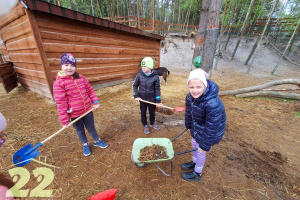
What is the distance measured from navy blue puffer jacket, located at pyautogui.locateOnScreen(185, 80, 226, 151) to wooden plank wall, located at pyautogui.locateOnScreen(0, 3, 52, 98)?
553 centimetres

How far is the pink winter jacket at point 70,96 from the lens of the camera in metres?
2.06

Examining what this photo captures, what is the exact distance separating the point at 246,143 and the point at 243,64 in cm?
2120

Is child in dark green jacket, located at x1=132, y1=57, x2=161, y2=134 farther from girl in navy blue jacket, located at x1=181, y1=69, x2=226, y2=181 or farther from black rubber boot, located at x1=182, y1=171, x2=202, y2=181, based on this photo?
black rubber boot, located at x1=182, y1=171, x2=202, y2=181

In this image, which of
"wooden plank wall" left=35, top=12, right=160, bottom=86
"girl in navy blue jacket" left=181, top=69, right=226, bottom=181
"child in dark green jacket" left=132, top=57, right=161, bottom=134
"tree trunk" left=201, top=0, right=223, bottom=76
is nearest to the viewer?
"girl in navy blue jacket" left=181, top=69, right=226, bottom=181

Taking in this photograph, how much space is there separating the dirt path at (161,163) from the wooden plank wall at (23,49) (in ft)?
4.00

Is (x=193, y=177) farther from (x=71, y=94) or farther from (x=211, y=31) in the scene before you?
(x=211, y=31)

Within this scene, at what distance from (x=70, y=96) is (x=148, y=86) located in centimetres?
163

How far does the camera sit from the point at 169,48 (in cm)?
2031

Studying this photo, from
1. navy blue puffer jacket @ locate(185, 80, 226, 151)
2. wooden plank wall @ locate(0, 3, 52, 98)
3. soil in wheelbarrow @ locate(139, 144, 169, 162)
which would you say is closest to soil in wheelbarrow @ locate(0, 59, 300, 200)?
soil in wheelbarrow @ locate(139, 144, 169, 162)

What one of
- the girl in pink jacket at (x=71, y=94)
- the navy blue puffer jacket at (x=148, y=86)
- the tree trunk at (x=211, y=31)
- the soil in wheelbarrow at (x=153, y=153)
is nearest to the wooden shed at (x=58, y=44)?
the girl in pink jacket at (x=71, y=94)

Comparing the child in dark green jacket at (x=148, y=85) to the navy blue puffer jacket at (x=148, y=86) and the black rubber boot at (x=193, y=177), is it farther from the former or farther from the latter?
the black rubber boot at (x=193, y=177)

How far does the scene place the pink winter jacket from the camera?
2058 millimetres

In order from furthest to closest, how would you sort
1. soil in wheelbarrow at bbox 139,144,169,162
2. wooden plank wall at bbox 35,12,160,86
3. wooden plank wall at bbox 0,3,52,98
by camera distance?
wooden plank wall at bbox 35,12,160,86 < wooden plank wall at bbox 0,3,52,98 < soil in wheelbarrow at bbox 139,144,169,162

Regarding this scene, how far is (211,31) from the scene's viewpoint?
4.20 meters
